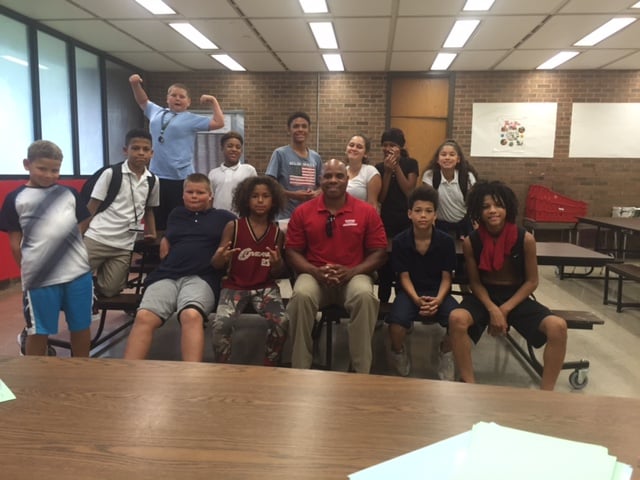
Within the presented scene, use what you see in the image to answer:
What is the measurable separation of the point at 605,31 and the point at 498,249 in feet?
15.1

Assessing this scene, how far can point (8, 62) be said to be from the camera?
16.7 ft

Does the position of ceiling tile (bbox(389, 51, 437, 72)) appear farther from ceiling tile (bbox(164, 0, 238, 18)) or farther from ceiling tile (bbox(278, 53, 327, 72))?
ceiling tile (bbox(164, 0, 238, 18))

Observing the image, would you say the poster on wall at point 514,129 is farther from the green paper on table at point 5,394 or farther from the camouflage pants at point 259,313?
the green paper on table at point 5,394

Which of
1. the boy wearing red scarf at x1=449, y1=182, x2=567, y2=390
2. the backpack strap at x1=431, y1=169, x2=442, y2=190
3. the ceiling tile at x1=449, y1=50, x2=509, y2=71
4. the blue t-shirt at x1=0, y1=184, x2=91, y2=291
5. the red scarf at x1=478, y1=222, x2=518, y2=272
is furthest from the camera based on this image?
the ceiling tile at x1=449, y1=50, x2=509, y2=71

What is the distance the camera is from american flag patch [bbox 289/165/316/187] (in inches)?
142

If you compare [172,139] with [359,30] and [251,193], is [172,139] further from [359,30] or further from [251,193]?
[359,30]

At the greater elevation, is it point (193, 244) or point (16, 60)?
point (16, 60)

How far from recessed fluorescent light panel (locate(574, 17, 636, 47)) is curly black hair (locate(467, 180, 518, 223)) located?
12.9ft

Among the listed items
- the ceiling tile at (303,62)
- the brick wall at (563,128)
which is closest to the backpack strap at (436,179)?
the ceiling tile at (303,62)

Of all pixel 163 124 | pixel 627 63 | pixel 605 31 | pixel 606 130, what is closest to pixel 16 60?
pixel 163 124

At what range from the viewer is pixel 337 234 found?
2.79 m

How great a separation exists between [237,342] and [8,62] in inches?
168

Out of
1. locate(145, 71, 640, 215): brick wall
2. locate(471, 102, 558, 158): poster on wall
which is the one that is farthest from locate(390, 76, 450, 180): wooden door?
locate(471, 102, 558, 158): poster on wall

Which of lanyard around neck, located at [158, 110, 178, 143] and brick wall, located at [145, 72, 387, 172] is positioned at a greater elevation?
brick wall, located at [145, 72, 387, 172]
